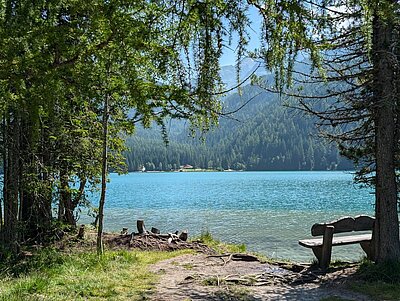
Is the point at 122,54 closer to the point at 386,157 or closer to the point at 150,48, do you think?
the point at 150,48

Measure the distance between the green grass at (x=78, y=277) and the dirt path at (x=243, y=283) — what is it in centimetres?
43

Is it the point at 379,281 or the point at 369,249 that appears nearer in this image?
the point at 379,281

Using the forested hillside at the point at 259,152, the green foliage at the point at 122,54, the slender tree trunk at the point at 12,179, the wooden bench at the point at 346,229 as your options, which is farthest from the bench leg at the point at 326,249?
the forested hillside at the point at 259,152

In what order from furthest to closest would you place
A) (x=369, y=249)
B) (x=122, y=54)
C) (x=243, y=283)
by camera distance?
(x=369, y=249) → (x=243, y=283) → (x=122, y=54)

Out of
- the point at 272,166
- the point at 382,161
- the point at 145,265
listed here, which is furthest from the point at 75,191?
the point at 272,166

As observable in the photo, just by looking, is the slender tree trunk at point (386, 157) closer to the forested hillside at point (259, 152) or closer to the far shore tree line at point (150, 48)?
the far shore tree line at point (150, 48)

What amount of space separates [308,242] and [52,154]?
22.4 feet

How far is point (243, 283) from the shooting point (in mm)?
6988

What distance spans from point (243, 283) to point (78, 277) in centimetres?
285

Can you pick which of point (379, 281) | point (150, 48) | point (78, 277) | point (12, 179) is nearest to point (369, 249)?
point (379, 281)

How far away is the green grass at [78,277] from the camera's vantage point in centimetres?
596

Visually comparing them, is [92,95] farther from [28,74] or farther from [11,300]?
[11,300]

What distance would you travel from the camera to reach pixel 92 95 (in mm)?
3572

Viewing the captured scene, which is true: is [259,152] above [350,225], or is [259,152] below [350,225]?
above
